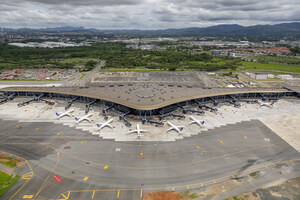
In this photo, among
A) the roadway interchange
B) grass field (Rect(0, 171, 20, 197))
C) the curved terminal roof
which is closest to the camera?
grass field (Rect(0, 171, 20, 197))

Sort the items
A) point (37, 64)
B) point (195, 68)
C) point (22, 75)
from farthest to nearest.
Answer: point (37, 64)
point (195, 68)
point (22, 75)

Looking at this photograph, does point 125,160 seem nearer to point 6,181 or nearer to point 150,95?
point 6,181

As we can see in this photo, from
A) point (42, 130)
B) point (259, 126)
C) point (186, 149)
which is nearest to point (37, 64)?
point (42, 130)

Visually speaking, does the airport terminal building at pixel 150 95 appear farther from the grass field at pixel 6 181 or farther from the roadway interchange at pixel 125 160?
the grass field at pixel 6 181

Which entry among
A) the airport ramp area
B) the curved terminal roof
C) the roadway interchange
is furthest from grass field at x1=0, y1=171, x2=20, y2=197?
the curved terminal roof

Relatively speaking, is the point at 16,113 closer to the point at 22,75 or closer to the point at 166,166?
the point at 166,166

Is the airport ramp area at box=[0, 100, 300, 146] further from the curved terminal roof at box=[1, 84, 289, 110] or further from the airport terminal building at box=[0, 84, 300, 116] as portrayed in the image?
the curved terminal roof at box=[1, 84, 289, 110]
